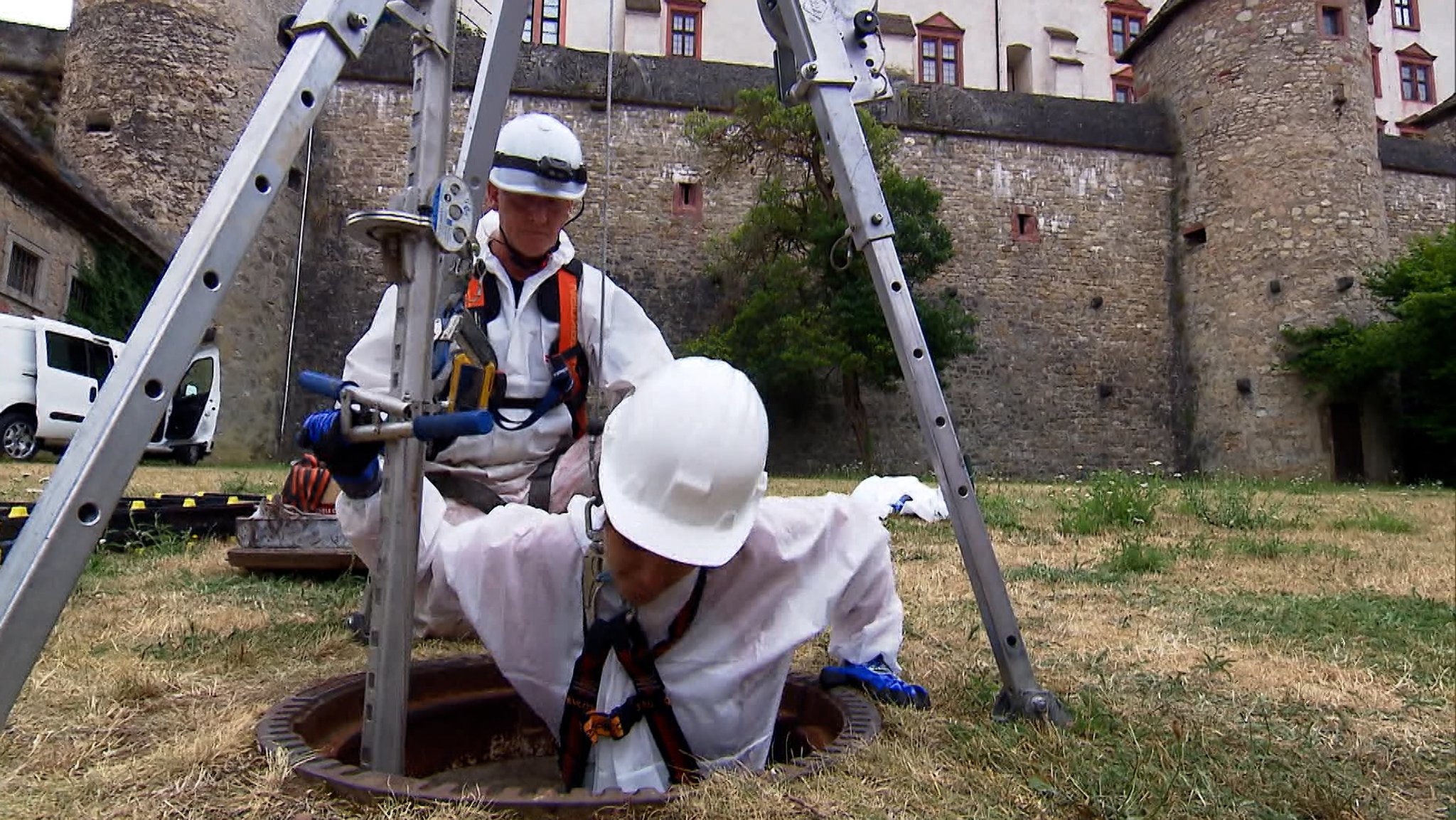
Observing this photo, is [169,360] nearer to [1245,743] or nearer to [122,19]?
[1245,743]

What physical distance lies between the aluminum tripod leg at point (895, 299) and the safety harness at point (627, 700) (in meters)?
0.51

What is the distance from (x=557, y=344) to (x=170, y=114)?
1407 cm

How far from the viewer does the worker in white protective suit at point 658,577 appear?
149 cm

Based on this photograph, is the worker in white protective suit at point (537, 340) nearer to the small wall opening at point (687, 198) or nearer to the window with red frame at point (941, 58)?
the small wall opening at point (687, 198)

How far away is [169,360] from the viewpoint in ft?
3.48

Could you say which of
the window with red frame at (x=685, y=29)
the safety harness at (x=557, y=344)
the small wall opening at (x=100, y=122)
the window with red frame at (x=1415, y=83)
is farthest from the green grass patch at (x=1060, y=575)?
the window with red frame at (x=1415, y=83)

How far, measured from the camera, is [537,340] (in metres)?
2.75

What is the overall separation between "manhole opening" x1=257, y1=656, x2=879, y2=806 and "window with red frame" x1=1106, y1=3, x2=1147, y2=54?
2893 centimetres

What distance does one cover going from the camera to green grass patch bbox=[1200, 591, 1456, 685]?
2.55m

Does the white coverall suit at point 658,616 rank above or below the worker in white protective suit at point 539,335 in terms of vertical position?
below

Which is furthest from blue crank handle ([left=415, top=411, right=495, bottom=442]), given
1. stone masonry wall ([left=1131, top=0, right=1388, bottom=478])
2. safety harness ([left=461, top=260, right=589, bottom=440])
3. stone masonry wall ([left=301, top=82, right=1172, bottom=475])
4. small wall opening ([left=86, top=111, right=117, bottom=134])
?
stone masonry wall ([left=1131, top=0, right=1388, bottom=478])

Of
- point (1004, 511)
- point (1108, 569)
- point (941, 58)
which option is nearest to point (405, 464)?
point (1108, 569)

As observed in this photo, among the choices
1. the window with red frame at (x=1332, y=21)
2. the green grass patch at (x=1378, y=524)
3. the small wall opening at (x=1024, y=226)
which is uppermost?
the window with red frame at (x=1332, y=21)

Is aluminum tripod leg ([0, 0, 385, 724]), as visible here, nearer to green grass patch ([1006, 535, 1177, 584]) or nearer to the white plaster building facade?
green grass patch ([1006, 535, 1177, 584])
